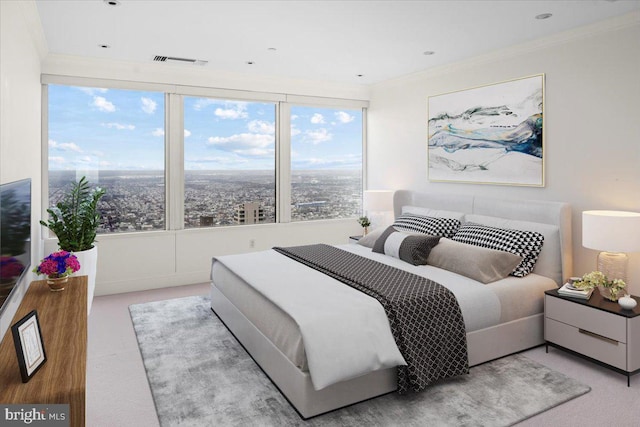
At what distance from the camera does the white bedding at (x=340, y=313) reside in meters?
2.38

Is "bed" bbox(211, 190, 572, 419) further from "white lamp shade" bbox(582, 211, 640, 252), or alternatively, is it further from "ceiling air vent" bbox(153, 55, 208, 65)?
"ceiling air vent" bbox(153, 55, 208, 65)

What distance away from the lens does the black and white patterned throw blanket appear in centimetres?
263

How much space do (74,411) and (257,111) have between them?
4.60 metres

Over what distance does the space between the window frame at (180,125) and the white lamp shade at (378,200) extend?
2.87 feet

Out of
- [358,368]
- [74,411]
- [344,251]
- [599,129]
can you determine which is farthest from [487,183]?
[74,411]

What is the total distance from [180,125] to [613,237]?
14.7 feet

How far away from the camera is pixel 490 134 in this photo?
441cm

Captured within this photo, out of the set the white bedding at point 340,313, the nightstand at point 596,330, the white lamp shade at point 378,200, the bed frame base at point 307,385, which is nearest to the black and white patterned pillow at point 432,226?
the white bedding at point 340,313

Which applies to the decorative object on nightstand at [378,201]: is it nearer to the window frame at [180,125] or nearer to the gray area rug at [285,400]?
the window frame at [180,125]

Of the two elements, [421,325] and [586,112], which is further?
[586,112]

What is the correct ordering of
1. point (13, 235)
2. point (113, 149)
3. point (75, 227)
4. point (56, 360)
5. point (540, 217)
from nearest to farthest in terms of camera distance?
point (56, 360)
point (13, 235)
point (540, 217)
point (75, 227)
point (113, 149)

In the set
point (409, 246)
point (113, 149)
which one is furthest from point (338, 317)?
point (113, 149)

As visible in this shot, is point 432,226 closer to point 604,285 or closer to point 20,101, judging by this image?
point 604,285

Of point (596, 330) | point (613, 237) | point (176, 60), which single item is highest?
point (176, 60)
